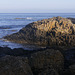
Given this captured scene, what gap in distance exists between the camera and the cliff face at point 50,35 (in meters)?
14.5

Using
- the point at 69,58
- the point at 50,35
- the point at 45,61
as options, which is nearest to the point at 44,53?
the point at 45,61

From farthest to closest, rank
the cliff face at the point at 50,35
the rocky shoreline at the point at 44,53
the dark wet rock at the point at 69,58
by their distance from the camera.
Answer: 1. the cliff face at the point at 50,35
2. the dark wet rock at the point at 69,58
3. the rocky shoreline at the point at 44,53

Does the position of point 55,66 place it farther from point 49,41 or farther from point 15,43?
point 15,43

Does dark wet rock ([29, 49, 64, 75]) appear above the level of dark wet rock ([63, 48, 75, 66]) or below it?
above

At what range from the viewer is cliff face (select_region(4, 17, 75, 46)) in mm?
14477

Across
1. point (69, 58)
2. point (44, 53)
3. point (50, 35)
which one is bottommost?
point (50, 35)

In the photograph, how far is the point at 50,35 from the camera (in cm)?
1566

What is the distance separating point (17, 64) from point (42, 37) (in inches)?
443

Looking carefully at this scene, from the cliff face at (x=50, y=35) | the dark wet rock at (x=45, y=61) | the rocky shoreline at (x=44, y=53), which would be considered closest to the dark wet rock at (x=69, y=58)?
the rocky shoreline at (x=44, y=53)

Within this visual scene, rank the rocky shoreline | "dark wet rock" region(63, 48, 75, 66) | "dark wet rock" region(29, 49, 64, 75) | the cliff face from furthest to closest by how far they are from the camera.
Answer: the cliff face
"dark wet rock" region(63, 48, 75, 66)
"dark wet rock" region(29, 49, 64, 75)
the rocky shoreline

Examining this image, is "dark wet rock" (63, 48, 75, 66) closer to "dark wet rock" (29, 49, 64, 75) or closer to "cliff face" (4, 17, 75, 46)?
"dark wet rock" (29, 49, 64, 75)

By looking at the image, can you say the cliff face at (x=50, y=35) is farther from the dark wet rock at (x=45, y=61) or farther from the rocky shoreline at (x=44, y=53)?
the dark wet rock at (x=45, y=61)

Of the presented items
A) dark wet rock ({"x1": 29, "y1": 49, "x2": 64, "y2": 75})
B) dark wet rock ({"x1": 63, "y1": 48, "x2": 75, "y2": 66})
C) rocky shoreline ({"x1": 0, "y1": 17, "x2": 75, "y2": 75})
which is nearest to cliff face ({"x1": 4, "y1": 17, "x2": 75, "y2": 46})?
rocky shoreline ({"x1": 0, "y1": 17, "x2": 75, "y2": 75})

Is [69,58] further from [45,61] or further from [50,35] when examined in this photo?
[50,35]
